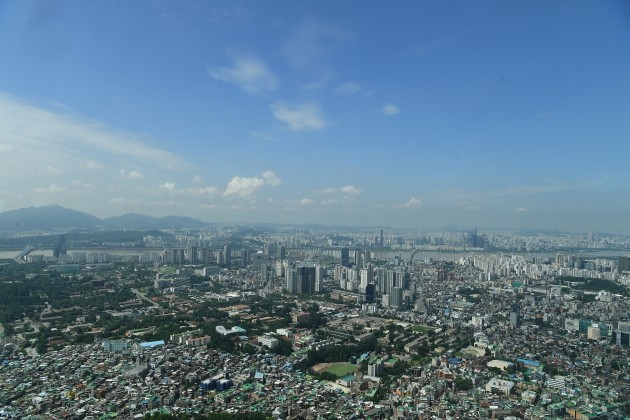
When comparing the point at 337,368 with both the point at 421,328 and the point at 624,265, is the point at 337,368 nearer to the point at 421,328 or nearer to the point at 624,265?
the point at 421,328

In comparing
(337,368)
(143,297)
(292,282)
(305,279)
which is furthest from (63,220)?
(337,368)

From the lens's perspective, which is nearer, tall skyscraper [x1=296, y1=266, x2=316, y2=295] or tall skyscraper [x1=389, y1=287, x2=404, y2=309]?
tall skyscraper [x1=389, y1=287, x2=404, y2=309]

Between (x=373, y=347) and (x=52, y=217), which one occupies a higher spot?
(x=52, y=217)

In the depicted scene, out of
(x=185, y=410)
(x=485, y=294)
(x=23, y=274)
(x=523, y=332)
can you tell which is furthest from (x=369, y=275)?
(x=23, y=274)

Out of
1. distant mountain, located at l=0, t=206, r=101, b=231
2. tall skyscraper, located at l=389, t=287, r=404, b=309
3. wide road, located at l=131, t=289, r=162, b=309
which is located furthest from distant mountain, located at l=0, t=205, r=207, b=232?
tall skyscraper, located at l=389, t=287, r=404, b=309

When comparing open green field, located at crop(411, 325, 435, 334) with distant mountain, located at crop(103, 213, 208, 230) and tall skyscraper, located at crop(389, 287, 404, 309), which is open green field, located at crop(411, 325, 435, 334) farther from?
distant mountain, located at crop(103, 213, 208, 230)

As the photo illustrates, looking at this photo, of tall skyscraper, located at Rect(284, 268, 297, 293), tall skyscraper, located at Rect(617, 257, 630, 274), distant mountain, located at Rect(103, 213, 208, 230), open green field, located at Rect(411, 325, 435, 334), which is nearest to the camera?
open green field, located at Rect(411, 325, 435, 334)

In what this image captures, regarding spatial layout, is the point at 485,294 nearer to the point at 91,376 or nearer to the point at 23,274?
the point at 91,376
